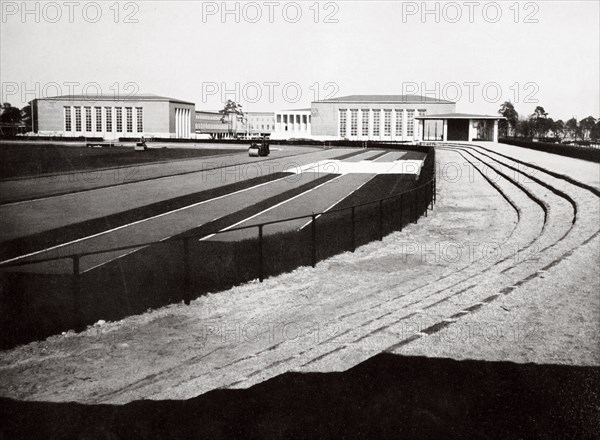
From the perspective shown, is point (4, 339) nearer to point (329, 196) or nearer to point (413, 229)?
point (413, 229)

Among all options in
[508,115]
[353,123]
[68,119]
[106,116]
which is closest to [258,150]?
[353,123]

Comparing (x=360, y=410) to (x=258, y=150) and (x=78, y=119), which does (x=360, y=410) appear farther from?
(x=78, y=119)

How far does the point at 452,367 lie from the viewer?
25.8ft

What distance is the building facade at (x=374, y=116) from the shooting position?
125 m

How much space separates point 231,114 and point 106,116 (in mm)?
44187

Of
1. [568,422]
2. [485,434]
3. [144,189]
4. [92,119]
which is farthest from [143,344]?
[92,119]

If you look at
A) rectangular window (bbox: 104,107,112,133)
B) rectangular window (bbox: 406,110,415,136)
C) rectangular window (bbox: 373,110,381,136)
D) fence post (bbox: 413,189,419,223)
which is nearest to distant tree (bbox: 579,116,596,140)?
rectangular window (bbox: 406,110,415,136)

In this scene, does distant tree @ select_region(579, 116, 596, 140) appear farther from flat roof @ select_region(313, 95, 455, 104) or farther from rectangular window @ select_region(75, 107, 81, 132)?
rectangular window @ select_region(75, 107, 81, 132)

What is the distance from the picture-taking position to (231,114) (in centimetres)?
16975

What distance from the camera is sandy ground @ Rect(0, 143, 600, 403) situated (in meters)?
7.84

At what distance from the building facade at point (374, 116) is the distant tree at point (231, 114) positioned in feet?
114

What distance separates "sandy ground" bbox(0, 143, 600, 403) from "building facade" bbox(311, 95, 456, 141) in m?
111

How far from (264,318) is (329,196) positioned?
18.7 meters

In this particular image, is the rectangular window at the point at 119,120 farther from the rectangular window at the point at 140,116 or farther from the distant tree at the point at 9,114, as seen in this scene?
the distant tree at the point at 9,114
